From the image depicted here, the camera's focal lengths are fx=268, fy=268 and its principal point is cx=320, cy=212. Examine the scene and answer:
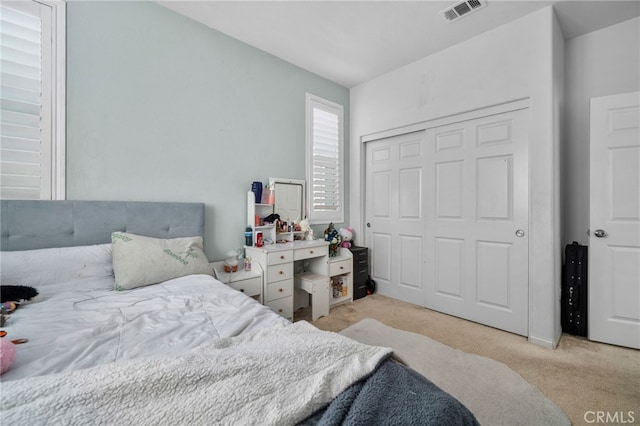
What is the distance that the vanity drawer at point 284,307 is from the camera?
2552 millimetres

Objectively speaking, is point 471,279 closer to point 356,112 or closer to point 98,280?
point 356,112

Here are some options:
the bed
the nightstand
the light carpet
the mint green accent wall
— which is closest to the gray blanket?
the bed

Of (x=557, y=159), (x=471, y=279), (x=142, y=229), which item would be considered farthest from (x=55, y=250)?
(x=557, y=159)

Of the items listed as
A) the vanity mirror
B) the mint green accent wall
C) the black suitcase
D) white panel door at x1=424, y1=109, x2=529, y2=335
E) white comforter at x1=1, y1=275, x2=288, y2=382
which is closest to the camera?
white comforter at x1=1, y1=275, x2=288, y2=382

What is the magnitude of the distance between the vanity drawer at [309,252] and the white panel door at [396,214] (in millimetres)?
943

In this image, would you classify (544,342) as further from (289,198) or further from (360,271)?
(289,198)

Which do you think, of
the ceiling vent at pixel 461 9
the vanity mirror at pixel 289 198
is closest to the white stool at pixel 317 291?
the vanity mirror at pixel 289 198

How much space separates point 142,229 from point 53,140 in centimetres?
80

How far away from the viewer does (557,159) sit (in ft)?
7.51

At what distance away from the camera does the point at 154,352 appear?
3.10 ft

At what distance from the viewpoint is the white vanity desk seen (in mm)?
2514

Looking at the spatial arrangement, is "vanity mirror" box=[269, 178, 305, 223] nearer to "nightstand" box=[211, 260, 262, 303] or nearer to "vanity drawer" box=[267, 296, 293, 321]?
"nightstand" box=[211, 260, 262, 303]

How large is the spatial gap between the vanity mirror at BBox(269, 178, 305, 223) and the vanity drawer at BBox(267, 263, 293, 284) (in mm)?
617

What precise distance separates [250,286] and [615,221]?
3.11 metres
